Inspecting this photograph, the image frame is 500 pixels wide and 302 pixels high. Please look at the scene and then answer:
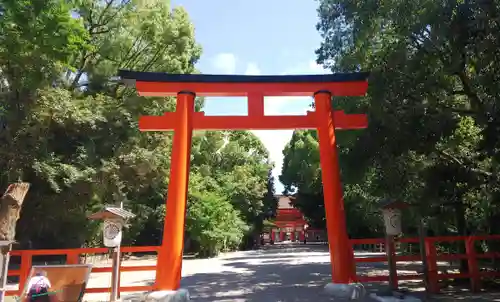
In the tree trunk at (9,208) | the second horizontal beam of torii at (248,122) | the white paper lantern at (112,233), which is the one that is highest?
the second horizontal beam of torii at (248,122)

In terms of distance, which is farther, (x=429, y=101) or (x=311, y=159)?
(x=311, y=159)

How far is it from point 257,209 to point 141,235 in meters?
10.8

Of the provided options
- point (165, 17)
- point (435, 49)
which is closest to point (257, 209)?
point (165, 17)

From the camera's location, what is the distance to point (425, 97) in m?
8.98

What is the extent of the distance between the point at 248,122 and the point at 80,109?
25.7 feet

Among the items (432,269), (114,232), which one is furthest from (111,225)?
(432,269)

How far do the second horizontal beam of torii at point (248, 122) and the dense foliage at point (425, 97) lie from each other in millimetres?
701

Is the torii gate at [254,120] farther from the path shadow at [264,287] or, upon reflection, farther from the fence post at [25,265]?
the fence post at [25,265]

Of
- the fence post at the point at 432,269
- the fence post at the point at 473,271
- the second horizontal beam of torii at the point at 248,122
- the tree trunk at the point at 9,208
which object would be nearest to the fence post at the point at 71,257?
the tree trunk at the point at 9,208

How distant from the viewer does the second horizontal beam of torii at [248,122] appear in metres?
9.30

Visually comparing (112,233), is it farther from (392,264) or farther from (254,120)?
(392,264)

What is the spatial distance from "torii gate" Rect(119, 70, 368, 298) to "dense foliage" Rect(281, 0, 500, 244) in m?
0.96

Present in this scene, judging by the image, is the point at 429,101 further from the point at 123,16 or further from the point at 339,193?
the point at 123,16

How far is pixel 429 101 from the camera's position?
29.9ft
